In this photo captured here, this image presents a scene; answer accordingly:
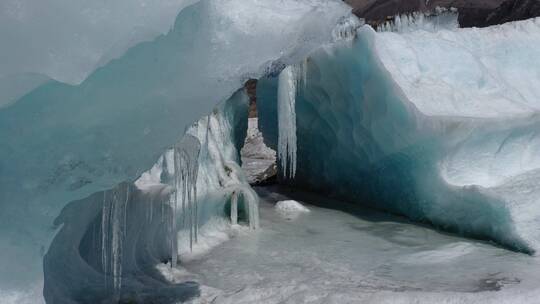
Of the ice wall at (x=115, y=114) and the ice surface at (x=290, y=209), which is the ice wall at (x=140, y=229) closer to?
the ice wall at (x=115, y=114)

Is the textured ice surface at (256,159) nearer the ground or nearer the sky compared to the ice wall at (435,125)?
nearer the ground

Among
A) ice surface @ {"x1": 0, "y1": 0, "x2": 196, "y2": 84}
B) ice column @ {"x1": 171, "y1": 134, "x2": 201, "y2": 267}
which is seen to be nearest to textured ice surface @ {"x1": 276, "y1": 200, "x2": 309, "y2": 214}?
ice column @ {"x1": 171, "y1": 134, "x2": 201, "y2": 267}

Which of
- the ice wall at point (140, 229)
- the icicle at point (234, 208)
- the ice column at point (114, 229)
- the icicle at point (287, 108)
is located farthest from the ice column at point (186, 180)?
the icicle at point (287, 108)

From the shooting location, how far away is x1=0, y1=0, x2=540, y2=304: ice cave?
3.43m

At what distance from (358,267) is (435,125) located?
2172 millimetres

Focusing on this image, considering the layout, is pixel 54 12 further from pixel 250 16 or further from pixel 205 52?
pixel 250 16

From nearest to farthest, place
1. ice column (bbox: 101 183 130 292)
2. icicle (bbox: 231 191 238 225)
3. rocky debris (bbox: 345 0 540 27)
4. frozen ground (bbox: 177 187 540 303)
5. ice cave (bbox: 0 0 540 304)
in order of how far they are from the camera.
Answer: ice cave (bbox: 0 0 540 304)
frozen ground (bbox: 177 187 540 303)
ice column (bbox: 101 183 130 292)
icicle (bbox: 231 191 238 225)
rocky debris (bbox: 345 0 540 27)

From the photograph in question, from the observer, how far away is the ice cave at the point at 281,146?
3432 mm

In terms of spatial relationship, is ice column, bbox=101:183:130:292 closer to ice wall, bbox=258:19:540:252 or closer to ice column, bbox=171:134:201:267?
ice column, bbox=171:134:201:267

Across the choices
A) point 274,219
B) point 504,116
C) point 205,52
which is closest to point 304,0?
point 205,52

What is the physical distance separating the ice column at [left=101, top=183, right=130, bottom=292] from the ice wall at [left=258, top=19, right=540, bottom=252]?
3561 mm

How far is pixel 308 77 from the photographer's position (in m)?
8.77

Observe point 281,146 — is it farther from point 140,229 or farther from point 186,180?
point 140,229

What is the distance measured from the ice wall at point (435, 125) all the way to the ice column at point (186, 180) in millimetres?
2761
